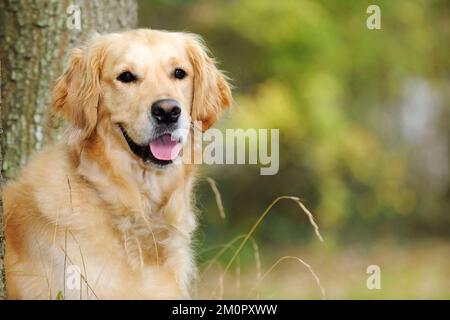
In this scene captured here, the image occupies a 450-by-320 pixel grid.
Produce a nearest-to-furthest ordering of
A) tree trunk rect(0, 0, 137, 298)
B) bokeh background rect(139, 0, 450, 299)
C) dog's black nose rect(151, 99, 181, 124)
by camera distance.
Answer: dog's black nose rect(151, 99, 181, 124)
tree trunk rect(0, 0, 137, 298)
bokeh background rect(139, 0, 450, 299)

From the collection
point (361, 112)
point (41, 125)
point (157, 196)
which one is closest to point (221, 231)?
point (361, 112)

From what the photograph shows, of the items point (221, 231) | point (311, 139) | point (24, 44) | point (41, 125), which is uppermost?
point (24, 44)

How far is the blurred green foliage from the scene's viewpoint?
9.84 meters

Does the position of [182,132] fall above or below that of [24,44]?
below

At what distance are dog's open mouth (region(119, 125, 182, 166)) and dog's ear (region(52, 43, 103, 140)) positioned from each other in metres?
0.17

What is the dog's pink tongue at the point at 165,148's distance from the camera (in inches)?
143

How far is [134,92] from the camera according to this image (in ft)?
11.8

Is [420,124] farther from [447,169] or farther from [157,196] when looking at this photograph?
[157,196]

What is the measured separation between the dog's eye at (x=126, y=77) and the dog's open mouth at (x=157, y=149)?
0.21 m

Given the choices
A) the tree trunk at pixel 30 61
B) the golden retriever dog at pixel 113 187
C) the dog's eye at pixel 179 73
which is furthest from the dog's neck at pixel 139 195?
Answer: the tree trunk at pixel 30 61

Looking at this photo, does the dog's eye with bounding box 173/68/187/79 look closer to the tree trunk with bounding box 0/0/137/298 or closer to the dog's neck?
the dog's neck

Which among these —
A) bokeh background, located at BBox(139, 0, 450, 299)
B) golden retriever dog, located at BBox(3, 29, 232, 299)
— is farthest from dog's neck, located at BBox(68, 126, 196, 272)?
bokeh background, located at BBox(139, 0, 450, 299)

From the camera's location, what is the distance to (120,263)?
3455 mm

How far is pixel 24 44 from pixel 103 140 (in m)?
1.21
